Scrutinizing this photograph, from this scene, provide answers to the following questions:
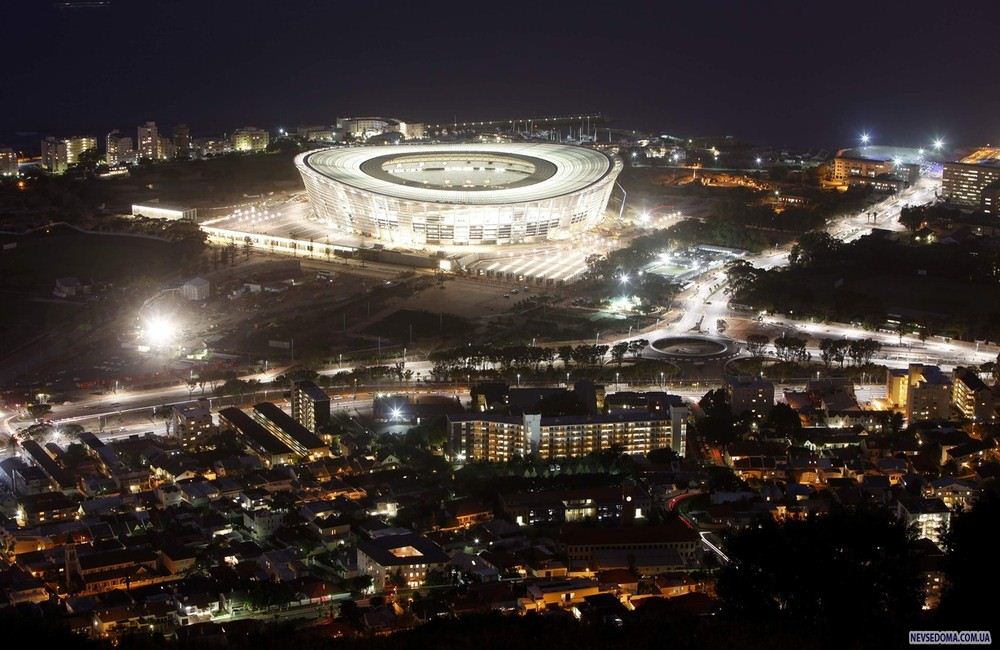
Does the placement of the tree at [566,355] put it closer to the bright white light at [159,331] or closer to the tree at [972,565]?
the bright white light at [159,331]

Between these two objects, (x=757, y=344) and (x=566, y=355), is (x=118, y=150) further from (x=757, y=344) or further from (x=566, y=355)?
(x=757, y=344)

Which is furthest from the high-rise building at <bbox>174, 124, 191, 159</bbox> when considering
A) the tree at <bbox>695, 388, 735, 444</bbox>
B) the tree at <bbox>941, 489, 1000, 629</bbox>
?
the tree at <bbox>941, 489, 1000, 629</bbox>

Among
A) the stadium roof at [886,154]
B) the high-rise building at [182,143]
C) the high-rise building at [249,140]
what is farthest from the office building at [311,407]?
the high-rise building at [249,140]

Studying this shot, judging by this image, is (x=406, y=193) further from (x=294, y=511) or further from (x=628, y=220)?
(x=294, y=511)

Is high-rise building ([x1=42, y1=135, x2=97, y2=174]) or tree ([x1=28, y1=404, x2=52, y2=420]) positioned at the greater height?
high-rise building ([x1=42, y1=135, x2=97, y2=174])

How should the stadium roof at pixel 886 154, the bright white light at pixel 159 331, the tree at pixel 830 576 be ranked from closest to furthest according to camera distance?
the tree at pixel 830 576 < the bright white light at pixel 159 331 < the stadium roof at pixel 886 154

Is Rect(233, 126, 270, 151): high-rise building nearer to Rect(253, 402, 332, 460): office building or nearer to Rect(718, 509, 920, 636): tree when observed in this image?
Rect(253, 402, 332, 460): office building

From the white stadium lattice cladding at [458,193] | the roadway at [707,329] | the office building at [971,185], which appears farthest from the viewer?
the office building at [971,185]

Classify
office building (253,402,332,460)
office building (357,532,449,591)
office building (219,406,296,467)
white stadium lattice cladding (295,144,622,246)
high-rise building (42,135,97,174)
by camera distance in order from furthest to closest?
high-rise building (42,135,97,174) < white stadium lattice cladding (295,144,622,246) < office building (253,402,332,460) < office building (219,406,296,467) < office building (357,532,449,591)
